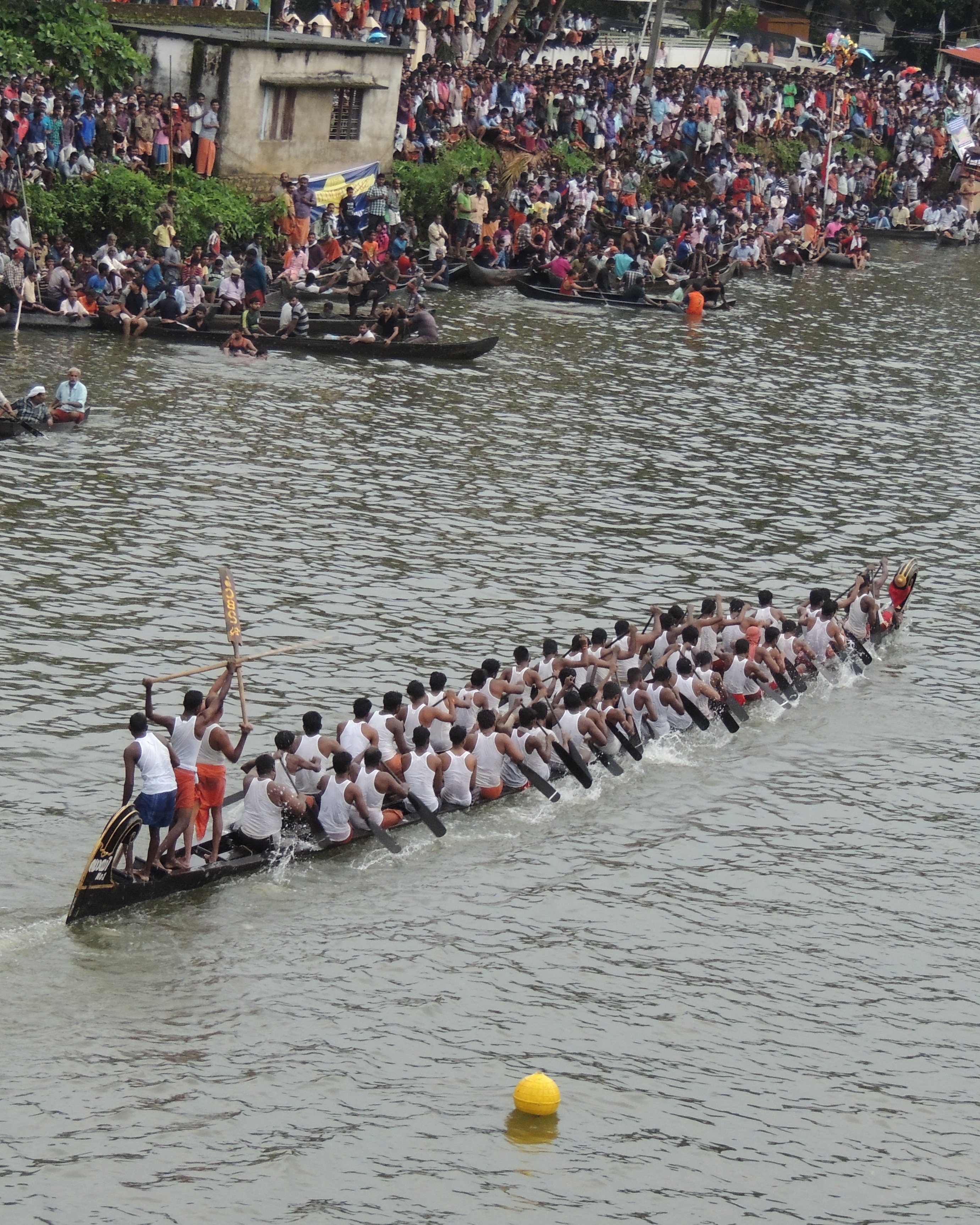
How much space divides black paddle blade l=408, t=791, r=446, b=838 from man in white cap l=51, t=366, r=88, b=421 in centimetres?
1334

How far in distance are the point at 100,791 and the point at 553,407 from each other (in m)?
17.9

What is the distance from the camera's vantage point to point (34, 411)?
29.0 metres

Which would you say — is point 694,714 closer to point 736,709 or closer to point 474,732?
point 736,709

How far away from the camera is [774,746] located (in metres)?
21.7

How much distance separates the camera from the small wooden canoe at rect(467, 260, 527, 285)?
44.5 meters

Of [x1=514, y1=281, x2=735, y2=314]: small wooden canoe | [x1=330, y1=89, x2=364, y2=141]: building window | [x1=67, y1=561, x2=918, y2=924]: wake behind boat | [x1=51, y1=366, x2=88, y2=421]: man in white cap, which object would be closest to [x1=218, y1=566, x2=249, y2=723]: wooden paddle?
[x1=67, y1=561, x2=918, y2=924]: wake behind boat

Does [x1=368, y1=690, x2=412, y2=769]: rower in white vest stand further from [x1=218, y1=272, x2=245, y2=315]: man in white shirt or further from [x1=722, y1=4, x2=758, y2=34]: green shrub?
[x1=722, y1=4, x2=758, y2=34]: green shrub

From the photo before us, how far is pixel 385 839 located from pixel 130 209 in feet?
78.1

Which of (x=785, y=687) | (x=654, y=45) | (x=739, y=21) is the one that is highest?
(x=739, y=21)

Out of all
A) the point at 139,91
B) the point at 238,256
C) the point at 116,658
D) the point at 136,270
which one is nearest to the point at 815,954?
the point at 116,658

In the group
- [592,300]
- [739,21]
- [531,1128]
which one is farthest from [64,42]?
[739,21]

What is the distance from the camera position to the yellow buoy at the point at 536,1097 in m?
13.9

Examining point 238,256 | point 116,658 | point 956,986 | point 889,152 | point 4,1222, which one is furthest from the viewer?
point 889,152

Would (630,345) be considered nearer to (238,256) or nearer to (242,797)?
(238,256)
